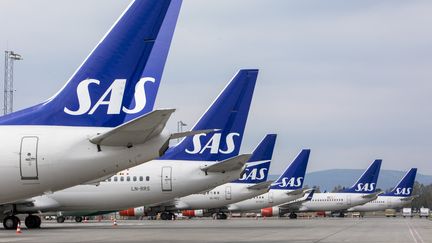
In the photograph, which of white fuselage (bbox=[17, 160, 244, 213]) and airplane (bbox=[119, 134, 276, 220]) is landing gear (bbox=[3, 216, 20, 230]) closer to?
white fuselage (bbox=[17, 160, 244, 213])

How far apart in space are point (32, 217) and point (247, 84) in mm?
13297

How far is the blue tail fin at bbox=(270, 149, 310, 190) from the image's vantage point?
214 feet

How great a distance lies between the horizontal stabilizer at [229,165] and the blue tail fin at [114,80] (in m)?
11.6

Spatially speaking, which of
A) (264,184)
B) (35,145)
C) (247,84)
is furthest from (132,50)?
(264,184)

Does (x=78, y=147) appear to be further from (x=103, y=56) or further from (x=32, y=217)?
(x=32, y=217)

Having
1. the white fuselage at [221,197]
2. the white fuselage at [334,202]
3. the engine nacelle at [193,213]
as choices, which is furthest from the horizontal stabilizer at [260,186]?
the white fuselage at [334,202]

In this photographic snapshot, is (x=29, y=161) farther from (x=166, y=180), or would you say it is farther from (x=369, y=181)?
(x=369, y=181)

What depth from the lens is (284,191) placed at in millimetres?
64750

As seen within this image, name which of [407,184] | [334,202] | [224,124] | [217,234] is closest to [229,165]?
[217,234]

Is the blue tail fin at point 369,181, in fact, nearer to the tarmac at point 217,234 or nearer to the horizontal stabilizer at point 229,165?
the tarmac at point 217,234

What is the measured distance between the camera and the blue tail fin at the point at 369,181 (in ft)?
268

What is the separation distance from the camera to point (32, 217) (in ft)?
113

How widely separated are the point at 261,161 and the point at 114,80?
3411cm

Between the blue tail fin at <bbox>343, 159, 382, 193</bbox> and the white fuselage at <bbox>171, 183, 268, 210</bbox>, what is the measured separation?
35684 millimetres
